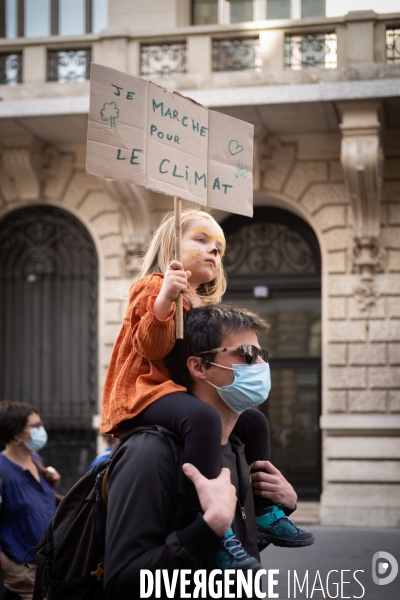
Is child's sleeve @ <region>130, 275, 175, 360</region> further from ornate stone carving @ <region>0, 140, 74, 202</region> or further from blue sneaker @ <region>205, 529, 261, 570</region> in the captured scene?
ornate stone carving @ <region>0, 140, 74, 202</region>

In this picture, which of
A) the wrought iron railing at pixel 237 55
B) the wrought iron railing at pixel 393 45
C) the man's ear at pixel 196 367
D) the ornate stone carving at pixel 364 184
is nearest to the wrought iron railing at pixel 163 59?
the wrought iron railing at pixel 237 55

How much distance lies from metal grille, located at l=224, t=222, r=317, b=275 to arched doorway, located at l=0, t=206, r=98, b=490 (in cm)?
200

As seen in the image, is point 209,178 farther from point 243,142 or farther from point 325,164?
point 325,164

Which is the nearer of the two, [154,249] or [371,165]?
[154,249]

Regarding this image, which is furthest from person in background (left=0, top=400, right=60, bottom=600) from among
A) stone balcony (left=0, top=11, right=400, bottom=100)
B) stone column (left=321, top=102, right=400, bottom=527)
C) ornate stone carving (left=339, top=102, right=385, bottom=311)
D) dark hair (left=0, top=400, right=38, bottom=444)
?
stone balcony (left=0, top=11, right=400, bottom=100)

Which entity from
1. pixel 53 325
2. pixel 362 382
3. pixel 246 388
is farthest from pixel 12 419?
pixel 53 325

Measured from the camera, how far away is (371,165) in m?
11.2

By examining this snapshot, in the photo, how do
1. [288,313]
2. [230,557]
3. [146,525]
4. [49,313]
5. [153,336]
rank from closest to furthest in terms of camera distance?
[146,525]
[230,557]
[153,336]
[288,313]
[49,313]

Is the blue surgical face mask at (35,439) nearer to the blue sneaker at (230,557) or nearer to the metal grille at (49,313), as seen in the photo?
the blue sneaker at (230,557)

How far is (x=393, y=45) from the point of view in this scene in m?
11.5

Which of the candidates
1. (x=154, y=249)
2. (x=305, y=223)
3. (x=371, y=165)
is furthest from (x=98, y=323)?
(x=154, y=249)

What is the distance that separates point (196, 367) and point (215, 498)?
1.46 feet

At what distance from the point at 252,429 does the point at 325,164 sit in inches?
382

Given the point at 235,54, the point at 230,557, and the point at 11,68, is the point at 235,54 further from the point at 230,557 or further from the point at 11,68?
the point at 230,557
